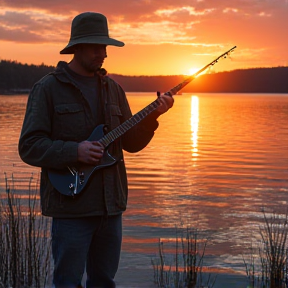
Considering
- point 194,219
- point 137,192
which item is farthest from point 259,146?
point 194,219

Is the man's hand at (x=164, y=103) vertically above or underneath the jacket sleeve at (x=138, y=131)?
above

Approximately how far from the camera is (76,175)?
11.6 ft

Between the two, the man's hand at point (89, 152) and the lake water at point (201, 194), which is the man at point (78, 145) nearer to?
the man's hand at point (89, 152)

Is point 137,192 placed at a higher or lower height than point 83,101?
lower

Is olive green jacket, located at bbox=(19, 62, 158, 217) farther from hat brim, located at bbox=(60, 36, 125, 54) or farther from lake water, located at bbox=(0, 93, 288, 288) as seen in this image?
lake water, located at bbox=(0, 93, 288, 288)

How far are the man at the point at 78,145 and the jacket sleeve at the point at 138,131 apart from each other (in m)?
0.05

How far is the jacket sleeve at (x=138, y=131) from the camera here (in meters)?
3.73

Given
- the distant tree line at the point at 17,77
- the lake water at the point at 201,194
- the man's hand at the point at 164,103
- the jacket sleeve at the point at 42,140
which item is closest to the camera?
the jacket sleeve at the point at 42,140

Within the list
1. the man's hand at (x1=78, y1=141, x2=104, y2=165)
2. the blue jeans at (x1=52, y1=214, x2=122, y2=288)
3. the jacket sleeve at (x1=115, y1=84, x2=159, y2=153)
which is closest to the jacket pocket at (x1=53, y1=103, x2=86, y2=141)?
the man's hand at (x1=78, y1=141, x2=104, y2=165)

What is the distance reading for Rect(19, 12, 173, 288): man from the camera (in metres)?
3.47

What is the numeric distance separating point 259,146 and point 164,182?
1053 centimetres

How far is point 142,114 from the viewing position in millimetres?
3650

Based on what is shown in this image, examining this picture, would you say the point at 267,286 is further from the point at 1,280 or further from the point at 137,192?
the point at 137,192


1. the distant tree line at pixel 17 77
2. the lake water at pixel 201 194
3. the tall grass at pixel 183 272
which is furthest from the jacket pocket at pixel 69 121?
the distant tree line at pixel 17 77
